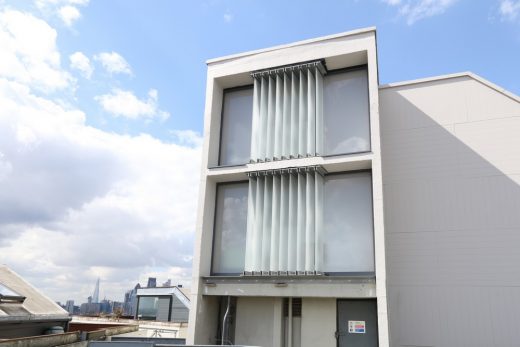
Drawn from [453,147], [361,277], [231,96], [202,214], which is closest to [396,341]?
[361,277]

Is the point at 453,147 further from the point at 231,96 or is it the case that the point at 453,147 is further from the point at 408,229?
the point at 231,96

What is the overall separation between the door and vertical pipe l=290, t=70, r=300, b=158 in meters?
5.57

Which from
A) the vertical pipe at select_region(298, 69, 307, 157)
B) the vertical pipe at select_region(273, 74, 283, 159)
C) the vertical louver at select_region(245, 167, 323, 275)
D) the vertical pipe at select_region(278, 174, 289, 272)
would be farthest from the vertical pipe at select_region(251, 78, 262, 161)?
the vertical pipe at select_region(298, 69, 307, 157)

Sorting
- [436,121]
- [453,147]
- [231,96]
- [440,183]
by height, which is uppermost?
[231,96]

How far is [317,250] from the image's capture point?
14141 mm

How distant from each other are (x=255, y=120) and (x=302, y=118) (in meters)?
1.91

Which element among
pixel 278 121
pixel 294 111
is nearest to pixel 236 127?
pixel 278 121

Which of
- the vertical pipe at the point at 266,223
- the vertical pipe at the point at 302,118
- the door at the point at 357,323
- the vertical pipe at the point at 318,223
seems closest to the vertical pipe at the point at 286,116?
the vertical pipe at the point at 302,118

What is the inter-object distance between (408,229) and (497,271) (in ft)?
9.71

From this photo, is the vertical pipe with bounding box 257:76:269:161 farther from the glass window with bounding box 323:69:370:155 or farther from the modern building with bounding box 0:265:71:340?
the modern building with bounding box 0:265:71:340

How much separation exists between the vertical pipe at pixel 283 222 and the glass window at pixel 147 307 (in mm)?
25425

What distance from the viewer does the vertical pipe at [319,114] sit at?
15141mm

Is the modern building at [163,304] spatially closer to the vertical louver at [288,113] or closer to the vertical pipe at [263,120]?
the vertical pipe at [263,120]

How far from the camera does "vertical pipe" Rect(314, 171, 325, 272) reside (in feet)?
46.1
